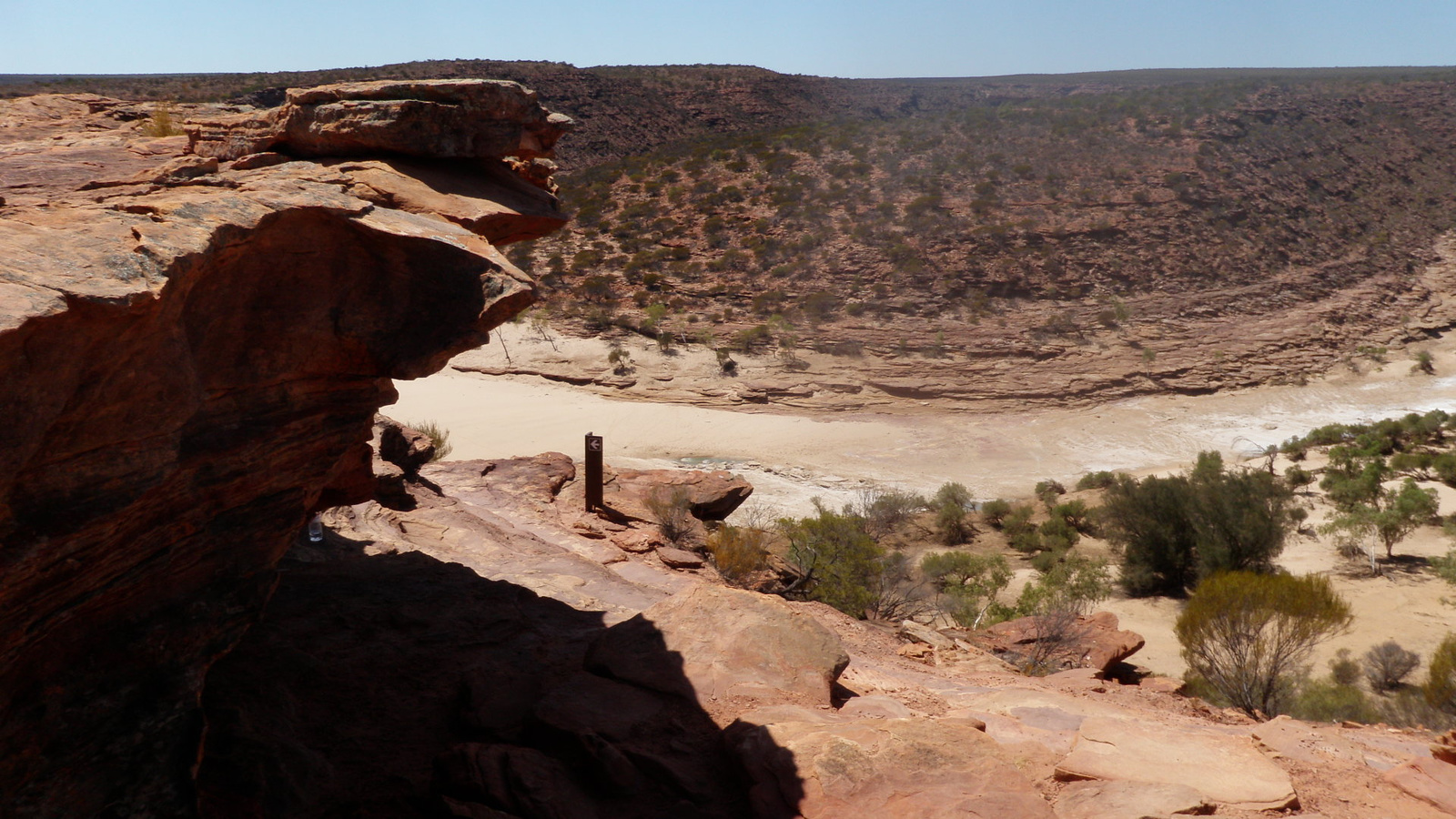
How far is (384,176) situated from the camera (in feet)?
19.6

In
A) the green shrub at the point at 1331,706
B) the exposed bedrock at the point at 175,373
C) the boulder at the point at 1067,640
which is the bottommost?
the green shrub at the point at 1331,706

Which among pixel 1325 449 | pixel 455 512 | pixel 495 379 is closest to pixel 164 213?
pixel 455 512

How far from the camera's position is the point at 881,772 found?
4.83m

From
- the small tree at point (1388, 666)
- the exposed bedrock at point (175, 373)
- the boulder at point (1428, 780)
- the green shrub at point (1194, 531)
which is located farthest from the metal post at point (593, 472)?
the small tree at point (1388, 666)

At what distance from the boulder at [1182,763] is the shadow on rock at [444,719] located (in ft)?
5.86

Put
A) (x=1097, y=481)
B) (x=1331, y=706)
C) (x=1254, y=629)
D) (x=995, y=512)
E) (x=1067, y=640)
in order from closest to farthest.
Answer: (x=1254, y=629) < (x=1331, y=706) < (x=1067, y=640) < (x=995, y=512) < (x=1097, y=481)

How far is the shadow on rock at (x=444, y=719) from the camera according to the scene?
4.70m

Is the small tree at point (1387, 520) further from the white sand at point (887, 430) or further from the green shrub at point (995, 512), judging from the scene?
the green shrub at point (995, 512)

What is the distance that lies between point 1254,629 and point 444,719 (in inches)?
329

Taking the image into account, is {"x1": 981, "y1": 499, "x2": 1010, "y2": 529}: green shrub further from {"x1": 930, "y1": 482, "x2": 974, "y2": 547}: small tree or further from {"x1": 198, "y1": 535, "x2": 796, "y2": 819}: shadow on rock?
{"x1": 198, "y1": 535, "x2": 796, "y2": 819}: shadow on rock

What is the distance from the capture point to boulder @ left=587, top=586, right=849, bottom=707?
599 centimetres

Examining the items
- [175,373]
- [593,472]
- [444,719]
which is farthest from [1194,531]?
[175,373]

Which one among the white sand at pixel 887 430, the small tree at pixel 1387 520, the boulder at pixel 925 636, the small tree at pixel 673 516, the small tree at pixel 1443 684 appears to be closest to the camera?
the small tree at pixel 1443 684

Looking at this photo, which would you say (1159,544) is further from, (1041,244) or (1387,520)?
(1041,244)
